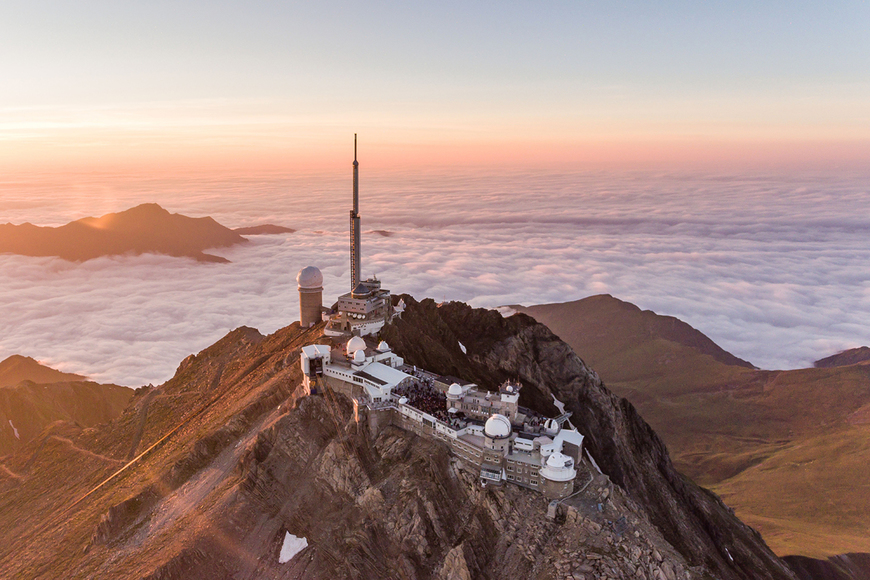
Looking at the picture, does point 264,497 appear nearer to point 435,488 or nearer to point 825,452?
point 435,488

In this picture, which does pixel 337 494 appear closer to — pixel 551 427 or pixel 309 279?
pixel 551 427

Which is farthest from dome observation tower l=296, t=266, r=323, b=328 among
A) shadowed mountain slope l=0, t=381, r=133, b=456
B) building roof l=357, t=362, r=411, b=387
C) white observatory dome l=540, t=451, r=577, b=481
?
white observatory dome l=540, t=451, r=577, b=481

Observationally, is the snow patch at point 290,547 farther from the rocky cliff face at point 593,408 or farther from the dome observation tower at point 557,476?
the rocky cliff face at point 593,408

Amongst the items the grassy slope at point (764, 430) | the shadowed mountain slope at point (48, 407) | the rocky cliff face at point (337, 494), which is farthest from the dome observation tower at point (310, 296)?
the grassy slope at point (764, 430)

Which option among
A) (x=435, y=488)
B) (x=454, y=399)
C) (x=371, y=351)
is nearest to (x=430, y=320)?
(x=371, y=351)

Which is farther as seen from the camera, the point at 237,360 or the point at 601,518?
the point at 237,360

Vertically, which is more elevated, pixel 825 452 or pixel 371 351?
pixel 371 351

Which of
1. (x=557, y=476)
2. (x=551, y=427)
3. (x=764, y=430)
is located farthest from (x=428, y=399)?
→ (x=764, y=430)
